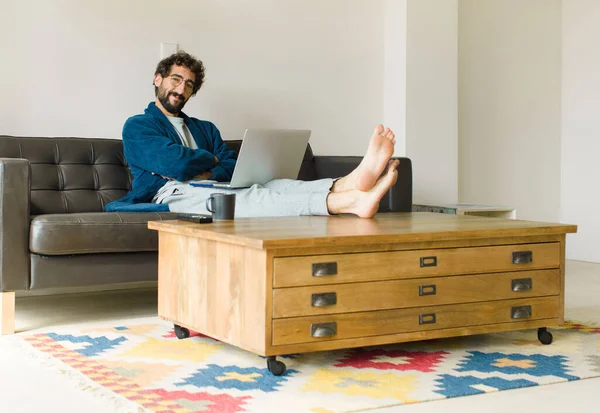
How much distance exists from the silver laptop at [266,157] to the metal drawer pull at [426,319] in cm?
106

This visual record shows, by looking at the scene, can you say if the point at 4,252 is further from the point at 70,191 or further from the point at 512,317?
the point at 512,317

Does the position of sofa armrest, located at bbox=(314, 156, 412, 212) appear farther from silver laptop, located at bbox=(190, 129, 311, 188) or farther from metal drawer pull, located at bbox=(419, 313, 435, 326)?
metal drawer pull, located at bbox=(419, 313, 435, 326)

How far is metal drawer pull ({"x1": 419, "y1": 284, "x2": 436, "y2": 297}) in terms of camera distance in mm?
2715

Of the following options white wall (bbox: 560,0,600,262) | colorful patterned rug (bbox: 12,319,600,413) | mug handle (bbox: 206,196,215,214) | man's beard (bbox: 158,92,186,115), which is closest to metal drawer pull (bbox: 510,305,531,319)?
colorful patterned rug (bbox: 12,319,600,413)

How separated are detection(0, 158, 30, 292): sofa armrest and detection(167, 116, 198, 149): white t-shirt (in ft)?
3.27

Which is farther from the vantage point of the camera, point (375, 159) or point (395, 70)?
point (395, 70)

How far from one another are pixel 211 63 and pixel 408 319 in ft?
7.95

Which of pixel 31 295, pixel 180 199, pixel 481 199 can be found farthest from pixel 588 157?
pixel 31 295

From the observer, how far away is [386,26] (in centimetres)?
529

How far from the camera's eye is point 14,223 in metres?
3.16

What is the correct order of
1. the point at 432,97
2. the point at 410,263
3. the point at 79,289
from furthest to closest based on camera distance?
the point at 432,97, the point at 79,289, the point at 410,263

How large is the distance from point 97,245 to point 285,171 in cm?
88

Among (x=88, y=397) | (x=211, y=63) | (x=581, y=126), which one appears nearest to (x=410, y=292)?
(x=88, y=397)

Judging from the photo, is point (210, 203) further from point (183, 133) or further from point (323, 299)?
point (183, 133)
